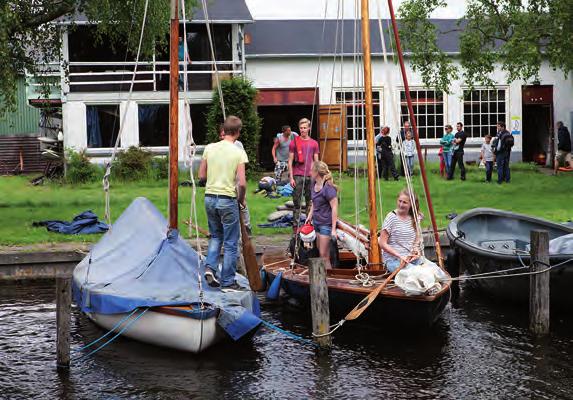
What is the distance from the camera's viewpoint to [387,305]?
1127cm

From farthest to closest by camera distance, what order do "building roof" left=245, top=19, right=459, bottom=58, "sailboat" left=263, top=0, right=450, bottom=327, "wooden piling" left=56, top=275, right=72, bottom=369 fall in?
"building roof" left=245, top=19, right=459, bottom=58 → "sailboat" left=263, top=0, right=450, bottom=327 → "wooden piling" left=56, top=275, right=72, bottom=369

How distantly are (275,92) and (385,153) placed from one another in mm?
5700

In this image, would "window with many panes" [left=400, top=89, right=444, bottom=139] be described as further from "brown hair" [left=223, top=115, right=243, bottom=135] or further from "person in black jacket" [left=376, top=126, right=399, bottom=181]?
"brown hair" [left=223, top=115, right=243, bottom=135]

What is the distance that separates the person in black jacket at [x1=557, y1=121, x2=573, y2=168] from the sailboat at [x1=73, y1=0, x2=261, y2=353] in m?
19.5

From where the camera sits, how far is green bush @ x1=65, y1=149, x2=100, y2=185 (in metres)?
27.5

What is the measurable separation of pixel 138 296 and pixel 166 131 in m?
19.5

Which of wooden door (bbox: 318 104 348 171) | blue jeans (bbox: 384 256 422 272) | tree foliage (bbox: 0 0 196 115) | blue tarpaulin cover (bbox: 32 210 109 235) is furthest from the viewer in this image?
wooden door (bbox: 318 104 348 171)

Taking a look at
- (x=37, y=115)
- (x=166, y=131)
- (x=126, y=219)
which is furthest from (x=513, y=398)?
(x=37, y=115)

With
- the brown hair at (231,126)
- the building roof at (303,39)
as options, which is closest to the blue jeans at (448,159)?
the building roof at (303,39)

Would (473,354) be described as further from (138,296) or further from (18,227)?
(18,227)

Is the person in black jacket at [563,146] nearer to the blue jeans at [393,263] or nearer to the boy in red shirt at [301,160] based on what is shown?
the boy in red shirt at [301,160]

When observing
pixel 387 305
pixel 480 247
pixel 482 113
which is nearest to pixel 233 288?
pixel 387 305

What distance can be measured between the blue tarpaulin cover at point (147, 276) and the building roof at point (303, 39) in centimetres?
1821

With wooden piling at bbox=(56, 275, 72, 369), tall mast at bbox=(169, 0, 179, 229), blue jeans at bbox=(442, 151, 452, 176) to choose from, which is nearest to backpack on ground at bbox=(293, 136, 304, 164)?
tall mast at bbox=(169, 0, 179, 229)
